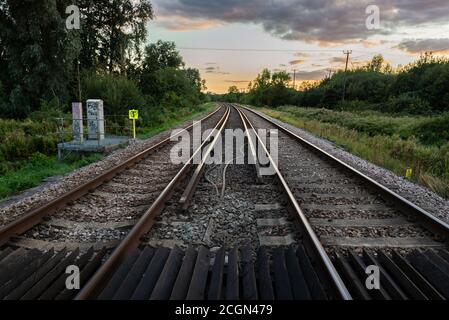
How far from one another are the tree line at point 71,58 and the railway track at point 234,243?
13503 mm

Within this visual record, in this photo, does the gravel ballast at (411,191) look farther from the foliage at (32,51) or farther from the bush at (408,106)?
the bush at (408,106)

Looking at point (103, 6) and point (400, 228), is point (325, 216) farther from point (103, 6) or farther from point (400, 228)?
point (103, 6)

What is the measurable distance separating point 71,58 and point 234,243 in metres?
24.5

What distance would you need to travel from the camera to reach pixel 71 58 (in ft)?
78.2

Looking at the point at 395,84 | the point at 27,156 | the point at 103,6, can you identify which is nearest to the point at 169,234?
the point at 27,156

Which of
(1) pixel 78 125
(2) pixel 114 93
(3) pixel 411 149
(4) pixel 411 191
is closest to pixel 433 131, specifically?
(3) pixel 411 149

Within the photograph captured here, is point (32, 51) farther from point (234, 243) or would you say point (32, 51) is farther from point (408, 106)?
point (408, 106)

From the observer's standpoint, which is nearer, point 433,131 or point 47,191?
point 47,191

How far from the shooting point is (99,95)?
726 inches

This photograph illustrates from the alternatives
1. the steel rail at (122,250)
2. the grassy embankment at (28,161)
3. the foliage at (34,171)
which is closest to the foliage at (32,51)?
the grassy embankment at (28,161)

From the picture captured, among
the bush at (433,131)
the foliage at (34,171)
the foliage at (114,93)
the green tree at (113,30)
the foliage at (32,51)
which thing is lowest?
the foliage at (34,171)

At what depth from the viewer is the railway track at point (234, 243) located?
293 centimetres

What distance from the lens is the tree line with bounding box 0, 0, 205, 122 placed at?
65.9 feet

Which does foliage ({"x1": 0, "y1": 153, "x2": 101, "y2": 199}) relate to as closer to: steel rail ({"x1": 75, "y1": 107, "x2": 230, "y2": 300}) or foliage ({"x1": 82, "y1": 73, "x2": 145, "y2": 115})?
steel rail ({"x1": 75, "y1": 107, "x2": 230, "y2": 300})
